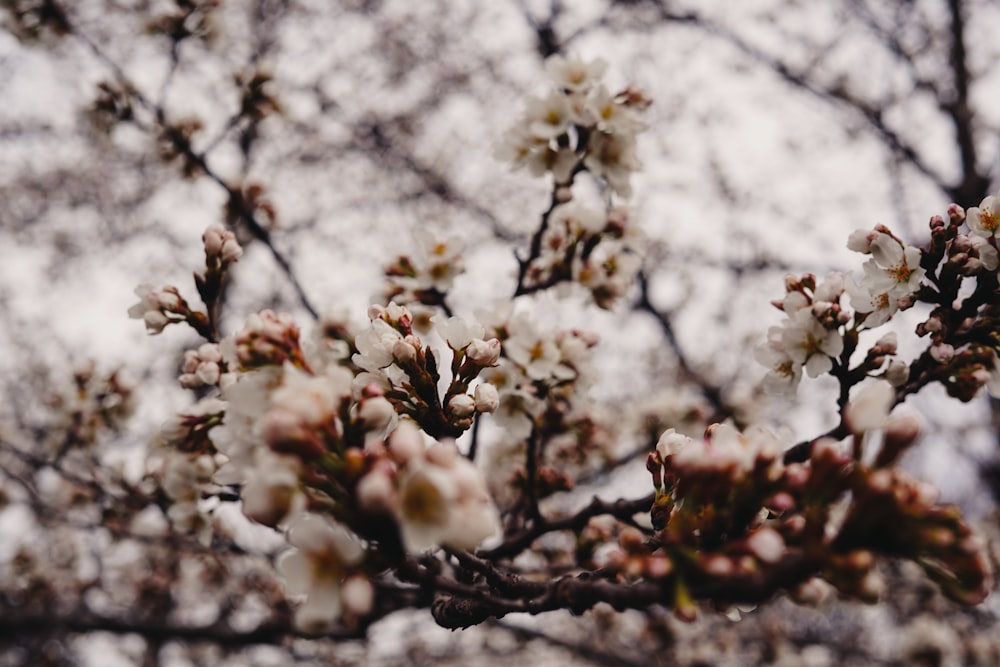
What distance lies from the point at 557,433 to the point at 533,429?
50cm

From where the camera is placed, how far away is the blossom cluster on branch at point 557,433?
3.36 ft

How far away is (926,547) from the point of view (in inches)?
39.7

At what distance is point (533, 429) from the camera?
7.91 ft

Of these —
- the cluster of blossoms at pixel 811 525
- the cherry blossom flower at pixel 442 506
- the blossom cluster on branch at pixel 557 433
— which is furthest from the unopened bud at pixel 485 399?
the cherry blossom flower at pixel 442 506

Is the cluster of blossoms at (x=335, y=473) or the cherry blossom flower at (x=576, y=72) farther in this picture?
the cherry blossom flower at (x=576, y=72)

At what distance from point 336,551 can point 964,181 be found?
23.8 feet

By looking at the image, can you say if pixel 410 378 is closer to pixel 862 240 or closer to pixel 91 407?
pixel 862 240

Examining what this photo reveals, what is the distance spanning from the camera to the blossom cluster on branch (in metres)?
1.02

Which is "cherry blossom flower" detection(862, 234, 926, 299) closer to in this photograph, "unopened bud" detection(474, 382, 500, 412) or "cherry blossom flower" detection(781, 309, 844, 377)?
"cherry blossom flower" detection(781, 309, 844, 377)

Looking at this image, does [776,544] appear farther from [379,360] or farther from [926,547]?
[379,360]

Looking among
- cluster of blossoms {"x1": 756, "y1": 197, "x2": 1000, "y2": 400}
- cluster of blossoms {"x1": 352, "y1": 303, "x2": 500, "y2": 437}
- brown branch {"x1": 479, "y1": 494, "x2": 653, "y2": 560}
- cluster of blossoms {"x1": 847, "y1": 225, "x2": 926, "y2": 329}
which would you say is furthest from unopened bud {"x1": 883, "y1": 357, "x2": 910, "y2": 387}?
cluster of blossoms {"x1": 352, "y1": 303, "x2": 500, "y2": 437}

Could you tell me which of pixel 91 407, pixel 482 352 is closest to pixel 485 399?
pixel 482 352

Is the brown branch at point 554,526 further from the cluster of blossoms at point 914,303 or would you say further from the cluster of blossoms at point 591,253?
the cluster of blossoms at point 591,253

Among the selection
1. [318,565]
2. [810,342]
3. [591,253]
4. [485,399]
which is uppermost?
[591,253]
